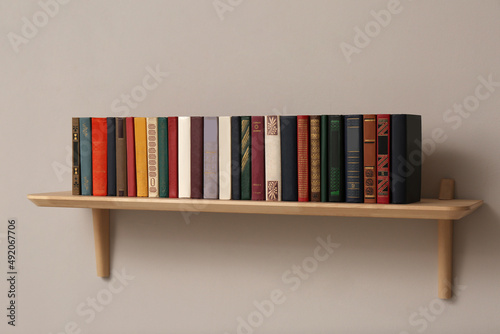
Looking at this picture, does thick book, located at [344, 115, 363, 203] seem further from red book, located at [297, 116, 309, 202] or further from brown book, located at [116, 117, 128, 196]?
brown book, located at [116, 117, 128, 196]

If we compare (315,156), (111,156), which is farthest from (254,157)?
(111,156)

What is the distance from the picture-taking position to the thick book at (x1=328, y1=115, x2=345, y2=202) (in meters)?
1.13

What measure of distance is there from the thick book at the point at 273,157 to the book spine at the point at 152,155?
0.85ft

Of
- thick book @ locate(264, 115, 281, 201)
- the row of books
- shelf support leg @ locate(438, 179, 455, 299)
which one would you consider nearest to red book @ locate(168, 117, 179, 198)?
the row of books

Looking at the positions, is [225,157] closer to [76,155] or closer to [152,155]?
[152,155]

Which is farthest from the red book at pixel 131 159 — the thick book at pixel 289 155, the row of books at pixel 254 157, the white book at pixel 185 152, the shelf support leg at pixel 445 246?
the shelf support leg at pixel 445 246

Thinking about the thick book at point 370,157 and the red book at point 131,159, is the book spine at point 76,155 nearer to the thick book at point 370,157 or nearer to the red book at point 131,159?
the red book at point 131,159

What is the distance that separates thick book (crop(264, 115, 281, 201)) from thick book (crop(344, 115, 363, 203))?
14 cm

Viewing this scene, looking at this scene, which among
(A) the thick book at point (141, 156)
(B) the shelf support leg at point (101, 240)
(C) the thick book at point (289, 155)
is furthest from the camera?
(B) the shelf support leg at point (101, 240)

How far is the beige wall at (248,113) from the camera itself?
123 cm

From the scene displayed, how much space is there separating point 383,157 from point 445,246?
11.1 inches

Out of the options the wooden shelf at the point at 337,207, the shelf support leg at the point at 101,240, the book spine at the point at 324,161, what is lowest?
the shelf support leg at the point at 101,240

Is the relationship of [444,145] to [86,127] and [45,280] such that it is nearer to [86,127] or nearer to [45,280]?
[86,127]

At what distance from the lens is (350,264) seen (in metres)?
1.33
